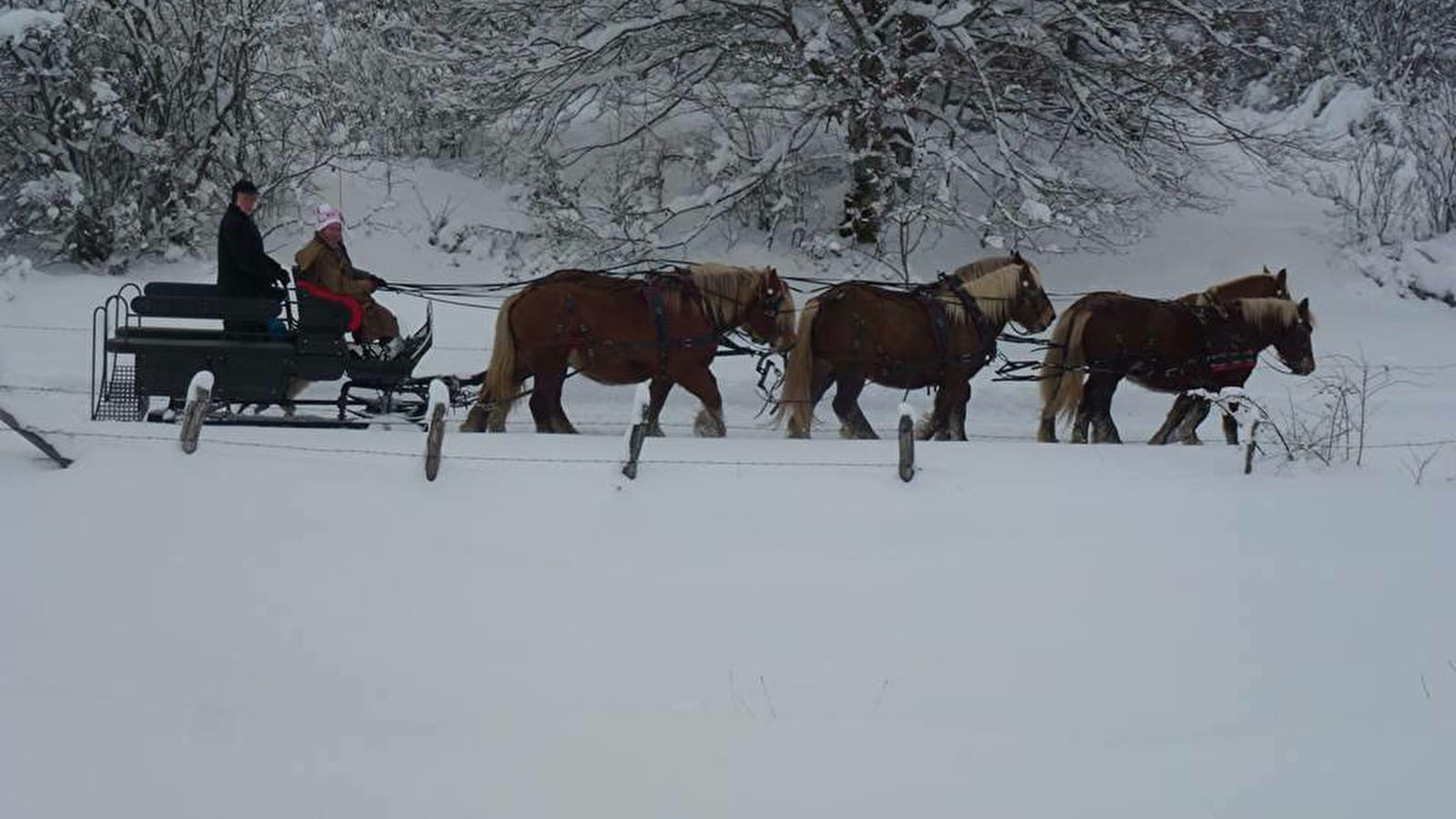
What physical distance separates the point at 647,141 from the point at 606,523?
35.0 feet

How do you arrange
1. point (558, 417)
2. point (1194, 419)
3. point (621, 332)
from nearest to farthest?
1. point (621, 332)
2. point (558, 417)
3. point (1194, 419)

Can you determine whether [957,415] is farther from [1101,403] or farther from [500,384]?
[500,384]

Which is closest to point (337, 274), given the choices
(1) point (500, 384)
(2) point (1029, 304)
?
(1) point (500, 384)

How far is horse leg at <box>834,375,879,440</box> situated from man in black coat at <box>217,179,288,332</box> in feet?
12.9

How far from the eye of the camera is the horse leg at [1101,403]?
1102 cm

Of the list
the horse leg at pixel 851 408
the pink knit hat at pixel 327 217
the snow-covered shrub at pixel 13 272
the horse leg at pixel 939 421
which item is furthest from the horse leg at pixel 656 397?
the snow-covered shrub at pixel 13 272

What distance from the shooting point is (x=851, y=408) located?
10.6 metres

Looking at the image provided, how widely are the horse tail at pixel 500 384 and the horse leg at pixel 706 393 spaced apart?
1152 mm

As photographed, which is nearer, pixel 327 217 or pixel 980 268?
pixel 327 217

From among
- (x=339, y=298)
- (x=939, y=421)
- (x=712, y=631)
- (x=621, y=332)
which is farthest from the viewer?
(x=939, y=421)

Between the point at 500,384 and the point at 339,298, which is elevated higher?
the point at 339,298

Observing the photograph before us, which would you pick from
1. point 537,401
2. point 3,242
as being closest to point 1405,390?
point 537,401

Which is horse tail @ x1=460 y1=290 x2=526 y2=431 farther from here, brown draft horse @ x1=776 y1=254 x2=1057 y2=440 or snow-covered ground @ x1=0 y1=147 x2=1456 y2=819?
brown draft horse @ x1=776 y1=254 x2=1057 y2=440

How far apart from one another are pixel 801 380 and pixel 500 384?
83.0 inches
